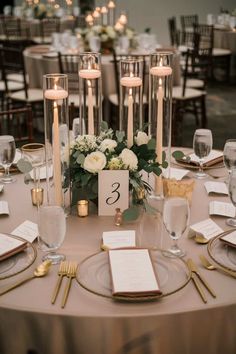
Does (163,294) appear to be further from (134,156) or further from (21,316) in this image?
(134,156)

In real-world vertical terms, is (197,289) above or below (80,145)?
below

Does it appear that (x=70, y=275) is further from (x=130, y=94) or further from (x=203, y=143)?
(x=203, y=143)

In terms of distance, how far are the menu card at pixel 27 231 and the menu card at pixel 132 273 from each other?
1.01 feet

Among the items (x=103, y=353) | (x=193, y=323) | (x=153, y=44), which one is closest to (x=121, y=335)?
(x=103, y=353)

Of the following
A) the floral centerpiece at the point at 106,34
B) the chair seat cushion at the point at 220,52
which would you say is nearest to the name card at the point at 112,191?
the floral centerpiece at the point at 106,34

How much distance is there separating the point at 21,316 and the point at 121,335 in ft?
0.83

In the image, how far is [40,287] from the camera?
1439 millimetres

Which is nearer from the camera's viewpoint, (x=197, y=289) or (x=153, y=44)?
(x=197, y=289)

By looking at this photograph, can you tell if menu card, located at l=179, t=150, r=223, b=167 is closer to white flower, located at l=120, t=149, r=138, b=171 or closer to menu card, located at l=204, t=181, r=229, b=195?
menu card, located at l=204, t=181, r=229, b=195

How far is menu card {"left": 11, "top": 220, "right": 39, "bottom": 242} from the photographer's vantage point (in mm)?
1731

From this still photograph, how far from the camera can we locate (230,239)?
167 centimetres

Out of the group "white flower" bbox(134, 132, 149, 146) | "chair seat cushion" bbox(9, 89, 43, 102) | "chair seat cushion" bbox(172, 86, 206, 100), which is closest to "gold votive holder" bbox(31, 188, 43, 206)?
"white flower" bbox(134, 132, 149, 146)

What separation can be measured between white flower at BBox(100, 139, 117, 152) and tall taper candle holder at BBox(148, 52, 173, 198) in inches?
8.2

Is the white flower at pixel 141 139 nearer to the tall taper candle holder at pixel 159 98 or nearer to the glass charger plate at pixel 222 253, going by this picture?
the tall taper candle holder at pixel 159 98
